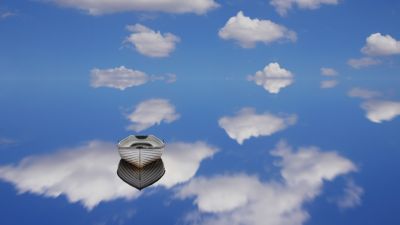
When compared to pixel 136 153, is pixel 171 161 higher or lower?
lower

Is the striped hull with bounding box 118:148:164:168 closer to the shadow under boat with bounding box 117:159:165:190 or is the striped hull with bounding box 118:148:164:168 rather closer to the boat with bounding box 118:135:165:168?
the boat with bounding box 118:135:165:168

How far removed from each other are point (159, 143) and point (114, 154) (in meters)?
8.73

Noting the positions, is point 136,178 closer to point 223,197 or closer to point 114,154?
point 223,197

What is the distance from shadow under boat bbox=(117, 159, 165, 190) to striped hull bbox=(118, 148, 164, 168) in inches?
29.1

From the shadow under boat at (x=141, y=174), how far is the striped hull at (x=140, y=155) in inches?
29.1

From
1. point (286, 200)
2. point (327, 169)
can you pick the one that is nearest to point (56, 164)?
point (286, 200)

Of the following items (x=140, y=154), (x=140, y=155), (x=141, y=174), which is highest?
(x=140, y=154)

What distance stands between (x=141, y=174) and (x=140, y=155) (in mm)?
2040

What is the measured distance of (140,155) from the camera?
3369 cm

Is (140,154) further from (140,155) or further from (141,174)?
(141,174)

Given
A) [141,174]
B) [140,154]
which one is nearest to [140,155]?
[140,154]

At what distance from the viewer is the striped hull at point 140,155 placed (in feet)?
111

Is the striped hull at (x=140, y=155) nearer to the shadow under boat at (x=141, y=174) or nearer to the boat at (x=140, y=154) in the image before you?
the boat at (x=140, y=154)

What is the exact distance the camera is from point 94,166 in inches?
1578
